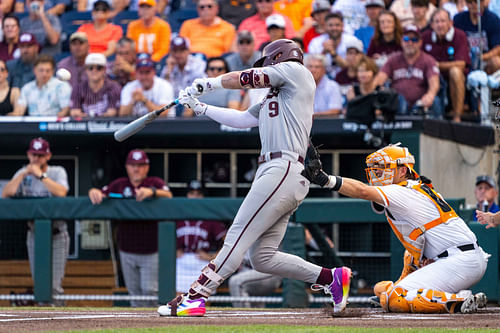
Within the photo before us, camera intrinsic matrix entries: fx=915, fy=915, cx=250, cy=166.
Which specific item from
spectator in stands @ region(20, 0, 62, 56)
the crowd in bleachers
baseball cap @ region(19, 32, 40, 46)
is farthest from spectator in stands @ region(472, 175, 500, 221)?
spectator in stands @ region(20, 0, 62, 56)

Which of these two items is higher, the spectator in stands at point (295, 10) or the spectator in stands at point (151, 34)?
the spectator in stands at point (295, 10)

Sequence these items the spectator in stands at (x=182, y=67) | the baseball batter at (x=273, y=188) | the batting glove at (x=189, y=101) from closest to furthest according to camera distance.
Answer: the baseball batter at (x=273, y=188)
the batting glove at (x=189, y=101)
the spectator in stands at (x=182, y=67)

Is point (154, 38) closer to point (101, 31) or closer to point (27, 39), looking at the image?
point (101, 31)

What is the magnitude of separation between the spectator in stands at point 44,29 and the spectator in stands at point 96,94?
192 centimetres

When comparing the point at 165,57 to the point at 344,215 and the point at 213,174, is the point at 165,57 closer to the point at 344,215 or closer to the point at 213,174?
the point at 213,174

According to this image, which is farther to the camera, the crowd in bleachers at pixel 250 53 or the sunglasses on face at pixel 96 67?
the sunglasses on face at pixel 96 67

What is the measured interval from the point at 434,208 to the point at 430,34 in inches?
190

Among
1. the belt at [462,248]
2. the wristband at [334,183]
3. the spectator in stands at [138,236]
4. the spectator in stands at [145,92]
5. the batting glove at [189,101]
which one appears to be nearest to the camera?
the wristband at [334,183]

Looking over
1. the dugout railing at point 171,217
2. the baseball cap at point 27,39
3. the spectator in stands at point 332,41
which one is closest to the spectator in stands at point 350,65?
the spectator in stands at point 332,41

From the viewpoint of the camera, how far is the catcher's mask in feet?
21.8

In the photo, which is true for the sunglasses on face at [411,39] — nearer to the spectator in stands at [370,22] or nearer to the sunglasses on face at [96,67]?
the spectator in stands at [370,22]

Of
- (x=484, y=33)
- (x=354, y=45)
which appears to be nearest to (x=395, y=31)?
(x=354, y=45)

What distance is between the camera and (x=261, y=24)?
40.0 feet

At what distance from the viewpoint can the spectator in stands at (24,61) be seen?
11.8m
